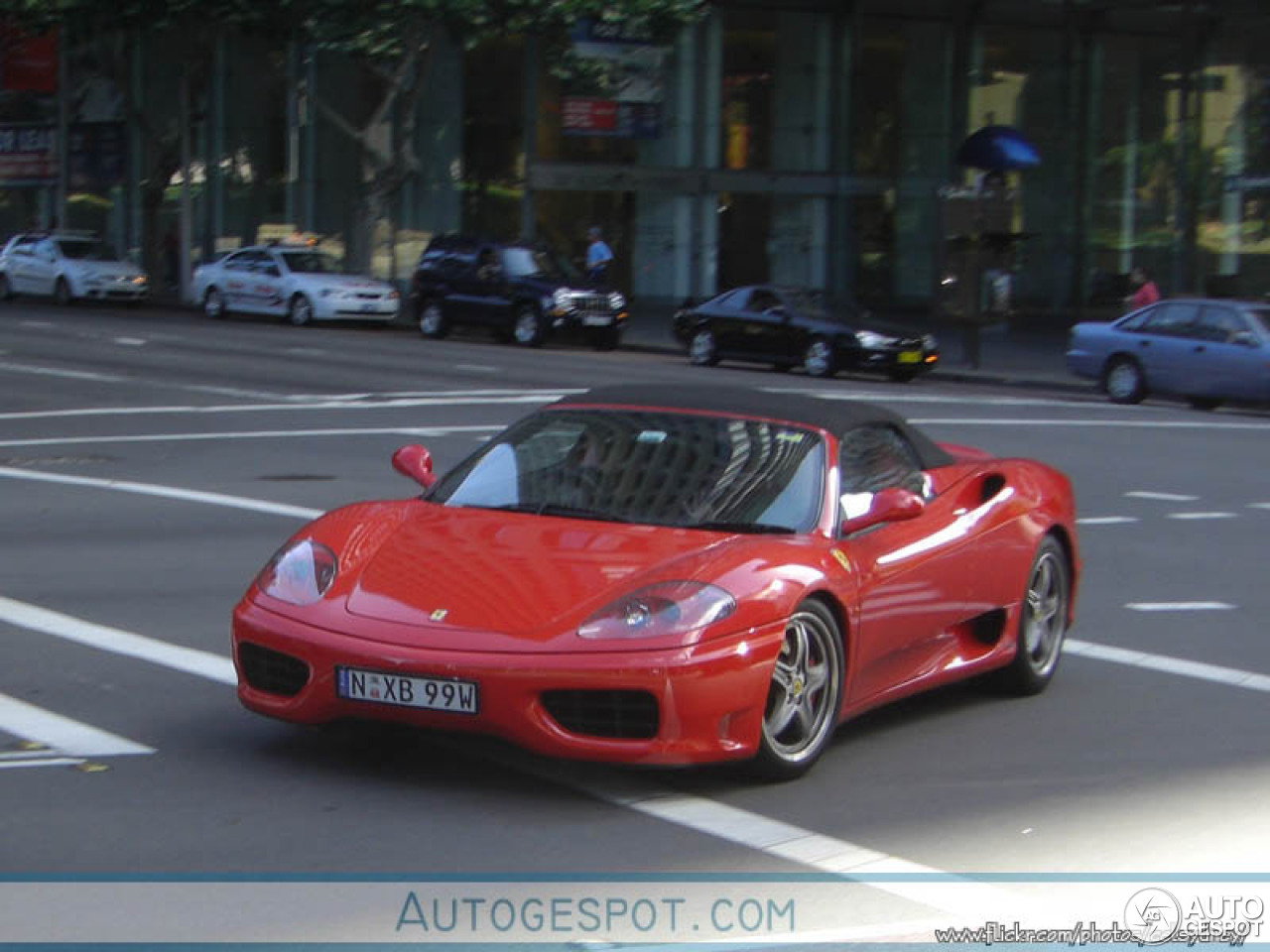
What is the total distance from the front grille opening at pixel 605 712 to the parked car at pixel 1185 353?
2109 cm

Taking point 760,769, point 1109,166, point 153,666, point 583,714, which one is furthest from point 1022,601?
point 1109,166

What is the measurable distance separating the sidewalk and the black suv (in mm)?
1743

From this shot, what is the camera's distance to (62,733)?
732cm

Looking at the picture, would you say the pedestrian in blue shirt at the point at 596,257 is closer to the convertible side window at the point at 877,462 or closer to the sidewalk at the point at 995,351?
the sidewalk at the point at 995,351

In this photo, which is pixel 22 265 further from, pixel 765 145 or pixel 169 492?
pixel 169 492

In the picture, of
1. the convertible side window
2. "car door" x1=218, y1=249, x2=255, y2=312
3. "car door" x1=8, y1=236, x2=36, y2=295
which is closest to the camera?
the convertible side window

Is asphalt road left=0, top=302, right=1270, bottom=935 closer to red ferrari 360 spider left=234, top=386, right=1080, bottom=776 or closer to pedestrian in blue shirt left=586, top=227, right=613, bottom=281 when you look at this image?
red ferrari 360 spider left=234, top=386, right=1080, bottom=776

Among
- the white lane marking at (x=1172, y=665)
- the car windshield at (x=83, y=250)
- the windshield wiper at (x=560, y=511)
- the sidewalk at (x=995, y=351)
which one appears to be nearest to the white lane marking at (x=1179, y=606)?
the white lane marking at (x=1172, y=665)

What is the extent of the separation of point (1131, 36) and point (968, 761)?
146 ft

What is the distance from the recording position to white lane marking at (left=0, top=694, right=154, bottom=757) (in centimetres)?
709

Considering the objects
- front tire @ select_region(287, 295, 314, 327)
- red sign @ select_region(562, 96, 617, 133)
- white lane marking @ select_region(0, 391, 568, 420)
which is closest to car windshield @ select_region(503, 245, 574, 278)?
front tire @ select_region(287, 295, 314, 327)

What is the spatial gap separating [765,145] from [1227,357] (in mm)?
24541

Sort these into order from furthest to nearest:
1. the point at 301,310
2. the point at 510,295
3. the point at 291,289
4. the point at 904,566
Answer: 1. the point at 291,289
2. the point at 301,310
3. the point at 510,295
4. the point at 904,566

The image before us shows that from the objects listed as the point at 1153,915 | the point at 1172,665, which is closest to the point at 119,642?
the point at 1172,665
